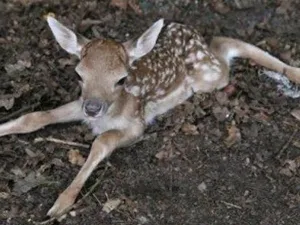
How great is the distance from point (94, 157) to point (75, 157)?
186 mm

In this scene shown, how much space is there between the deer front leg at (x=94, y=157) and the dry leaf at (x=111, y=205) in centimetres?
20

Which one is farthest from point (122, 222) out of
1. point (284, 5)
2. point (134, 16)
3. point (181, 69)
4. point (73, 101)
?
point (284, 5)

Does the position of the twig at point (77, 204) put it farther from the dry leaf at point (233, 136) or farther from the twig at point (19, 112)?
the dry leaf at point (233, 136)

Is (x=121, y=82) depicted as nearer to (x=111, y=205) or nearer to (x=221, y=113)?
(x=111, y=205)

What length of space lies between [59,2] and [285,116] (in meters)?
2.24

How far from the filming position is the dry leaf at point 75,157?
5.45 meters

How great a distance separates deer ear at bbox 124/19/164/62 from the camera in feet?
17.7

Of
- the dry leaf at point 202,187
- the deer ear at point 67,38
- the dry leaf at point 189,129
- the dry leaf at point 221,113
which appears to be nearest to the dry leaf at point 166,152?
the dry leaf at point 189,129

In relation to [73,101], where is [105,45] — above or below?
above

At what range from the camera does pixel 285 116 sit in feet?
20.2

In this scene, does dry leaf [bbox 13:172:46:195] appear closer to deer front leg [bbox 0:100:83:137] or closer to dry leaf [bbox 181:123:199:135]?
deer front leg [bbox 0:100:83:137]

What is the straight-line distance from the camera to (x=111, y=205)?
5172 mm

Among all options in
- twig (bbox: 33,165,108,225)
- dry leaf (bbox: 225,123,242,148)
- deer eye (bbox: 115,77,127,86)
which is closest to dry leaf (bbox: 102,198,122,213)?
twig (bbox: 33,165,108,225)

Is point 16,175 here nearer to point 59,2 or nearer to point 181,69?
point 181,69
